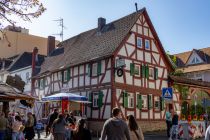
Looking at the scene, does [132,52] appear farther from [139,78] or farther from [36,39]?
[36,39]

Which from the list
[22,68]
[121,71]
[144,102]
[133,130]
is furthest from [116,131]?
[22,68]

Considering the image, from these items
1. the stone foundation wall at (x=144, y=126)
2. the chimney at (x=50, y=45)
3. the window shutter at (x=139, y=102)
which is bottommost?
the stone foundation wall at (x=144, y=126)

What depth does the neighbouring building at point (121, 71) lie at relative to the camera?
26.5 meters

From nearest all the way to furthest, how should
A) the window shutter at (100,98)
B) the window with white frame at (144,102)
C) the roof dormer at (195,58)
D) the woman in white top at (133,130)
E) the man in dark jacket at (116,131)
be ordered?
the man in dark jacket at (116,131), the woman in white top at (133,130), the window shutter at (100,98), the window with white frame at (144,102), the roof dormer at (195,58)

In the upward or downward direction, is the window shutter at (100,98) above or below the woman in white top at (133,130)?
above

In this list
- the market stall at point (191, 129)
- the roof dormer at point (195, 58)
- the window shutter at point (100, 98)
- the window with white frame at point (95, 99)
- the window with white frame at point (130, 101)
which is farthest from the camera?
the roof dormer at point (195, 58)

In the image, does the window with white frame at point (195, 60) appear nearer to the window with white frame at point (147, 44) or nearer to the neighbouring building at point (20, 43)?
the neighbouring building at point (20, 43)

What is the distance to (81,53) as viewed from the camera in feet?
104

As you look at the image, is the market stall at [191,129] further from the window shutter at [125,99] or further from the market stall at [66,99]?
the market stall at [66,99]

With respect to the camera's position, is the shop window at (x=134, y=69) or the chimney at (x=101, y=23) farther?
the chimney at (x=101, y=23)

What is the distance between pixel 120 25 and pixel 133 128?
71.3 ft

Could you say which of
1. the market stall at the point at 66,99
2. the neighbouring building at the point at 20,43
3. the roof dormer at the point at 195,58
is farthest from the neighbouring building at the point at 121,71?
the neighbouring building at the point at 20,43

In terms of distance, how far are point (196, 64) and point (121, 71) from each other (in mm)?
28643

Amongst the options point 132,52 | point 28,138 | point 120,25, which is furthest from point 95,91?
point 28,138
